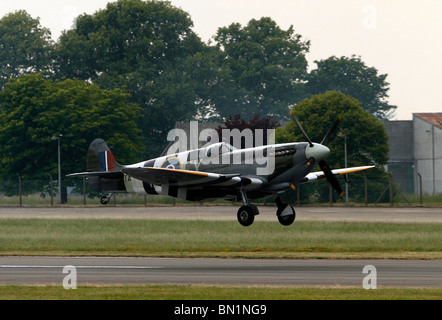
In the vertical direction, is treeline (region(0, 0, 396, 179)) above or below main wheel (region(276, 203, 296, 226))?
above

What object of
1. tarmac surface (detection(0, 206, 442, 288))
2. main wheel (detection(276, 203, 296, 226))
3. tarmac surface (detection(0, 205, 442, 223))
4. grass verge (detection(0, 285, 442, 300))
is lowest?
tarmac surface (detection(0, 206, 442, 288))

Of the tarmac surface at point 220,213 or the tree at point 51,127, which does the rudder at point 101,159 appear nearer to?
the tarmac surface at point 220,213

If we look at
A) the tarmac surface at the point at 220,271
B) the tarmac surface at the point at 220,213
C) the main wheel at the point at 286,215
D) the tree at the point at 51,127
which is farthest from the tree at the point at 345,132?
the main wheel at the point at 286,215

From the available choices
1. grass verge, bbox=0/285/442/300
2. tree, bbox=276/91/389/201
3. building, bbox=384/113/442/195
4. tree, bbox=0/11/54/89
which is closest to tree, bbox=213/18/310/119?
tree, bbox=0/11/54/89

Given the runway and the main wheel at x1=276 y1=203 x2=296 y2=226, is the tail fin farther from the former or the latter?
the main wheel at x1=276 y1=203 x2=296 y2=226

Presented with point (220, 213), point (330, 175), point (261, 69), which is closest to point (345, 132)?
point (220, 213)

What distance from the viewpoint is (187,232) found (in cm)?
5094

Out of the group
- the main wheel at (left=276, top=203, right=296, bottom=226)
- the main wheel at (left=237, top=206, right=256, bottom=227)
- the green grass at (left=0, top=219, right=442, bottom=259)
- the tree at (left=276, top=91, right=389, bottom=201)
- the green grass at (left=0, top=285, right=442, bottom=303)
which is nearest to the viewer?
the green grass at (left=0, top=285, right=442, bottom=303)

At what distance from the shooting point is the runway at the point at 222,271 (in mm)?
28125

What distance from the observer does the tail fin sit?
41625mm

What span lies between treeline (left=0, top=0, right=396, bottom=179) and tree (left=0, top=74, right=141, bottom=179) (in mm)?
119

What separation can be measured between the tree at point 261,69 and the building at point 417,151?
42.3 m

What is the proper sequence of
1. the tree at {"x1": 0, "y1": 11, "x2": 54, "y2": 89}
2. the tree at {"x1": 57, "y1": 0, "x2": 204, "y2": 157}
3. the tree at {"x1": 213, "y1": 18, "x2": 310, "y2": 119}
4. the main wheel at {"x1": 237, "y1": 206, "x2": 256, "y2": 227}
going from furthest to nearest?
1. the tree at {"x1": 213, "y1": 18, "x2": 310, "y2": 119}
2. the tree at {"x1": 0, "y1": 11, "x2": 54, "y2": 89}
3. the tree at {"x1": 57, "y1": 0, "x2": 204, "y2": 157}
4. the main wheel at {"x1": 237, "y1": 206, "x2": 256, "y2": 227}

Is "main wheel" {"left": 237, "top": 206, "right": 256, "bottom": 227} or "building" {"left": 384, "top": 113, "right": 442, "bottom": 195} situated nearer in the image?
"main wheel" {"left": 237, "top": 206, "right": 256, "bottom": 227}
